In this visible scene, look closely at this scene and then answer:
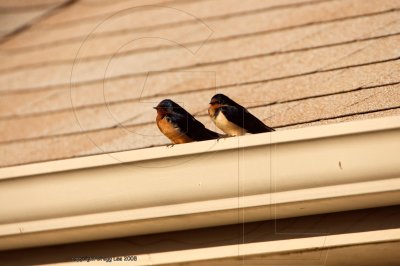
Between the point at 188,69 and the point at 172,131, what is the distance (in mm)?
1047

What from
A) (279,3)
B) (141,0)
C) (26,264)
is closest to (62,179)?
(26,264)

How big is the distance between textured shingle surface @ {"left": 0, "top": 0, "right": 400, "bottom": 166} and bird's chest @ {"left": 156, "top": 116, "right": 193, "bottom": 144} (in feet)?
0.90

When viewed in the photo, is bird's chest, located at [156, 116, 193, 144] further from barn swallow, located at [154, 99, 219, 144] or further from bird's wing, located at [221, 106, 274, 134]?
bird's wing, located at [221, 106, 274, 134]

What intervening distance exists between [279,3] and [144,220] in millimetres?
2091

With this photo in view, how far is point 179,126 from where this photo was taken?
2.72 meters

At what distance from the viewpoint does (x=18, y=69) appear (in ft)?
14.7

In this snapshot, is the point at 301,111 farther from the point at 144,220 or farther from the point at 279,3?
the point at 279,3

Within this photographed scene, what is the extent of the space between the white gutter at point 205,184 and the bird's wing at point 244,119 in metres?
0.40

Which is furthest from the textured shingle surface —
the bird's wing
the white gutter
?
the white gutter

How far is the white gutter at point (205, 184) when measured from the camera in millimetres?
2148

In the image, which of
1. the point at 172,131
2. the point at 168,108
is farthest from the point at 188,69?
the point at 172,131

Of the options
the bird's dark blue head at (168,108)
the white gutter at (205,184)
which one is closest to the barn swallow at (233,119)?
the bird's dark blue head at (168,108)

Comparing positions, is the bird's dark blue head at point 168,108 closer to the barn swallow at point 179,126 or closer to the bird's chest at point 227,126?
the barn swallow at point 179,126

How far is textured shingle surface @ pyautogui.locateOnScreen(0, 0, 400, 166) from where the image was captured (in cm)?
308
